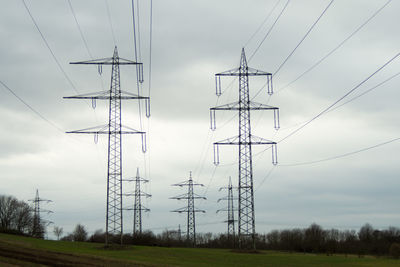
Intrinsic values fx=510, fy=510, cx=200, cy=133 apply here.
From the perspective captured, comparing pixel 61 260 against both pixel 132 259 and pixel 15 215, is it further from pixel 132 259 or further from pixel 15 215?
pixel 15 215

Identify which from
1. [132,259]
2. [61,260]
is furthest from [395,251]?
[61,260]

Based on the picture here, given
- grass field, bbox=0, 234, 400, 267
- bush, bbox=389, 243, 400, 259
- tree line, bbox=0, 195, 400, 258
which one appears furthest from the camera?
tree line, bbox=0, 195, 400, 258

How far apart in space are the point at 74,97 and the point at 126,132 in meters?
8.76

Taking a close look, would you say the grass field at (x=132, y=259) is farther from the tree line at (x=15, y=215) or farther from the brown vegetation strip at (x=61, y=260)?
the tree line at (x=15, y=215)

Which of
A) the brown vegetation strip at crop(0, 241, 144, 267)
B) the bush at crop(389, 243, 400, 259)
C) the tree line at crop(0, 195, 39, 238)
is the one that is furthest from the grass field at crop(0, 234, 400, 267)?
the tree line at crop(0, 195, 39, 238)

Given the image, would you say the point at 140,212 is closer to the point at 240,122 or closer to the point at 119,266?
the point at 240,122

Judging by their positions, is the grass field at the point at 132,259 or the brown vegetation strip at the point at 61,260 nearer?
the brown vegetation strip at the point at 61,260

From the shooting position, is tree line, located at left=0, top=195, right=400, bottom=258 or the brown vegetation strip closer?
the brown vegetation strip

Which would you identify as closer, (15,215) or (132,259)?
(132,259)

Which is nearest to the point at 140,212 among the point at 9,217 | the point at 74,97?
the point at 74,97

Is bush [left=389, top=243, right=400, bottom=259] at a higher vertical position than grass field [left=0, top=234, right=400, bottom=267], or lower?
lower

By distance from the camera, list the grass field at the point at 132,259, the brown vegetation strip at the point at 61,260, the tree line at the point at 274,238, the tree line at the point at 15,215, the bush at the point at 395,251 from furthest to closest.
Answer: the tree line at the point at 15,215
the tree line at the point at 274,238
the bush at the point at 395,251
the grass field at the point at 132,259
the brown vegetation strip at the point at 61,260

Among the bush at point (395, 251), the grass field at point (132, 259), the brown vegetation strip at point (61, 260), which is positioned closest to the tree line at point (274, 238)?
the bush at point (395, 251)

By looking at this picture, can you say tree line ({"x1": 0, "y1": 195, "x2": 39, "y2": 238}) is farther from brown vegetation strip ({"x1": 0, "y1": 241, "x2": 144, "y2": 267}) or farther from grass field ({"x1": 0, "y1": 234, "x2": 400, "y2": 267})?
brown vegetation strip ({"x1": 0, "y1": 241, "x2": 144, "y2": 267})
